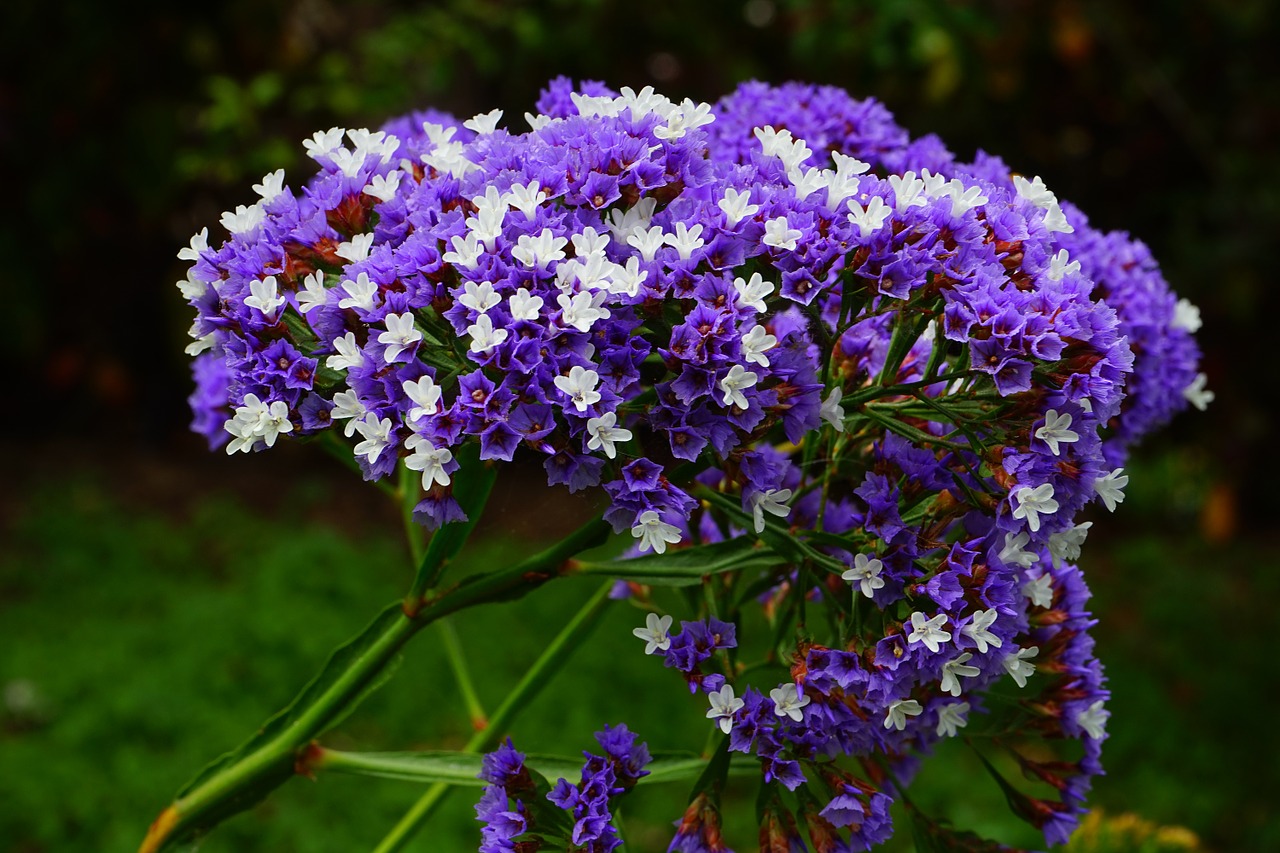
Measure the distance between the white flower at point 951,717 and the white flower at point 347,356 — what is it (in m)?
0.56

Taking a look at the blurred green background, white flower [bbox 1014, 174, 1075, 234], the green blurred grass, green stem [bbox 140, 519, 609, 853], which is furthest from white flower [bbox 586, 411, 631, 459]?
the blurred green background

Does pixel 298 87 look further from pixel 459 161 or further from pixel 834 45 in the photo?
pixel 459 161

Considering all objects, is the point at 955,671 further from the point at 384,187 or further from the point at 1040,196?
the point at 384,187

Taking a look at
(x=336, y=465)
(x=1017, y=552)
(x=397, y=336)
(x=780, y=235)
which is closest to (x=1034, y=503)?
(x=1017, y=552)

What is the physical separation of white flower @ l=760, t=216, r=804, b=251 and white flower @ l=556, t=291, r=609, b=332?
14 cm

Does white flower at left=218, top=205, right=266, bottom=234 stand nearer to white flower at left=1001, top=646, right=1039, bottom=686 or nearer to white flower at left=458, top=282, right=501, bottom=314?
white flower at left=458, top=282, right=501, bottom=314

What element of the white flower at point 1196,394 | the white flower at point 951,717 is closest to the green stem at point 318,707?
the white flower at point 951,717

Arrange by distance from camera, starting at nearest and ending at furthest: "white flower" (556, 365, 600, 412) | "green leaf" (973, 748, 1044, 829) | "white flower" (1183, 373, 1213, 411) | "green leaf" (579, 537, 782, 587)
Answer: "white flower" (556, 365, 600, 412) → "green leaf" (579, 537, 782, 587) → "green leaf" (973, 748, 1044, 829) → "white flower" (1183, 373, 1213, 411)

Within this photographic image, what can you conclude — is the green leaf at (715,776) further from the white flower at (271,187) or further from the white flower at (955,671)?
the white flower at (271,187)

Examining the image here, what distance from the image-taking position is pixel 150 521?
468 centimetres

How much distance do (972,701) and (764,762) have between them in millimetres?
226

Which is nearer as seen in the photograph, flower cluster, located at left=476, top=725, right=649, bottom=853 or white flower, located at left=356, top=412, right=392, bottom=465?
white flower, located at left=356, top=412, right=392, bottom=465

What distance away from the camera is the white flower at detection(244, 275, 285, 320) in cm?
89

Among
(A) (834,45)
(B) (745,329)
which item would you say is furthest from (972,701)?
(A) (834,45)
